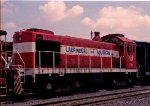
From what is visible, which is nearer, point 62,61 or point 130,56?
point 62,61

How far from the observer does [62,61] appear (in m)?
18.2

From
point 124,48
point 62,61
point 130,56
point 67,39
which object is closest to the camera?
point 62,61

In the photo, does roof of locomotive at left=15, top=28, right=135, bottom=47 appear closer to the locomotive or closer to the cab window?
the locomotive

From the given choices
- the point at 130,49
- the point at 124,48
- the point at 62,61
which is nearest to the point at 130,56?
the point at 130,49

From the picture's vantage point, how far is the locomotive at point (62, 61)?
16.3 metres

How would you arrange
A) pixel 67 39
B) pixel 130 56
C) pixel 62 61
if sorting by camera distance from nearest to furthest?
pixel 62 61 < pixel 67 39 < pixel 130 56

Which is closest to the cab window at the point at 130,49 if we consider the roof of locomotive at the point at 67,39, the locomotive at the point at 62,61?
the locomotive at the point at 62,61

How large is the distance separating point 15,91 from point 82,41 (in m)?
6.61

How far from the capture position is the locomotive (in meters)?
16.3

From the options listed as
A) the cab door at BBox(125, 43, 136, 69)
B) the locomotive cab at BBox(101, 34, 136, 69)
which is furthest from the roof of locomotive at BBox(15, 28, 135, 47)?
the cab door at BBox(125, 43, 136, 69)

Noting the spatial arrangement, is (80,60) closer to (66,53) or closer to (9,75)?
(66,53)

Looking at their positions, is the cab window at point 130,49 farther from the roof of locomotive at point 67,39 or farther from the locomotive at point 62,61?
the roof of locomotive at point 67,39

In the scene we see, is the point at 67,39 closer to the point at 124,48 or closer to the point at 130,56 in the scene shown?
the point at 124,48

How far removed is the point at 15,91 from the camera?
1474cm
